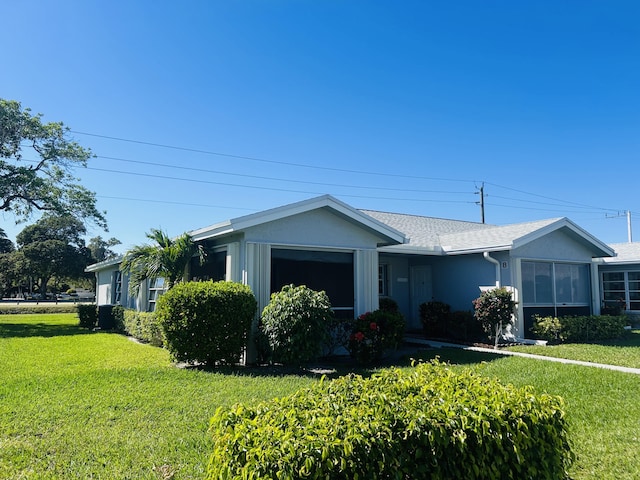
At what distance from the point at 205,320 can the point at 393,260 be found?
30.1 ft

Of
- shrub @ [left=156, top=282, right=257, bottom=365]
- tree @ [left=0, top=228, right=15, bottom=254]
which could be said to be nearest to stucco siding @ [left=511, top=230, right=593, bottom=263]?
shrub @ [left=156, top=282, right=257, bottom=365]

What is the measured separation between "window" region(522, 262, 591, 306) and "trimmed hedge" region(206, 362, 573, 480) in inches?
457

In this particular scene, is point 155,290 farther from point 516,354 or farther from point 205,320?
point 516,354

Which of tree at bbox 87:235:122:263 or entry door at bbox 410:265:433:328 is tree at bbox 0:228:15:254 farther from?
entry door at bbox 410:265:433:328

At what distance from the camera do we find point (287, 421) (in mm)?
2793

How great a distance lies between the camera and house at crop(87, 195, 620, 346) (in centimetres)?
1057

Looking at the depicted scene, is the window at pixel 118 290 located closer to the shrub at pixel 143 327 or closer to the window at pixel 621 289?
the shrub at pixel 143 327

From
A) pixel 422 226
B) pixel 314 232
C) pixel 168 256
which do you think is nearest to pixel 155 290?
pixel 168 256

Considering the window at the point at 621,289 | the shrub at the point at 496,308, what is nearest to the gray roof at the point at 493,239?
the shrub at the point at 496,308

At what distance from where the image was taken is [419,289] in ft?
54.4

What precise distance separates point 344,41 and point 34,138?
18.7 metres

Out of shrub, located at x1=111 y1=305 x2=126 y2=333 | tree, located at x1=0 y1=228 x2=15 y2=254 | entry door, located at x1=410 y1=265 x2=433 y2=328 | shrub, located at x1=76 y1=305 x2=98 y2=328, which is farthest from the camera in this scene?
tree, located at x1=0 y1=228 x2=15 y2=254

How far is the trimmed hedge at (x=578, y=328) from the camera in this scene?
13.3 metres

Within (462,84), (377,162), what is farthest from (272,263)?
(377,162)
